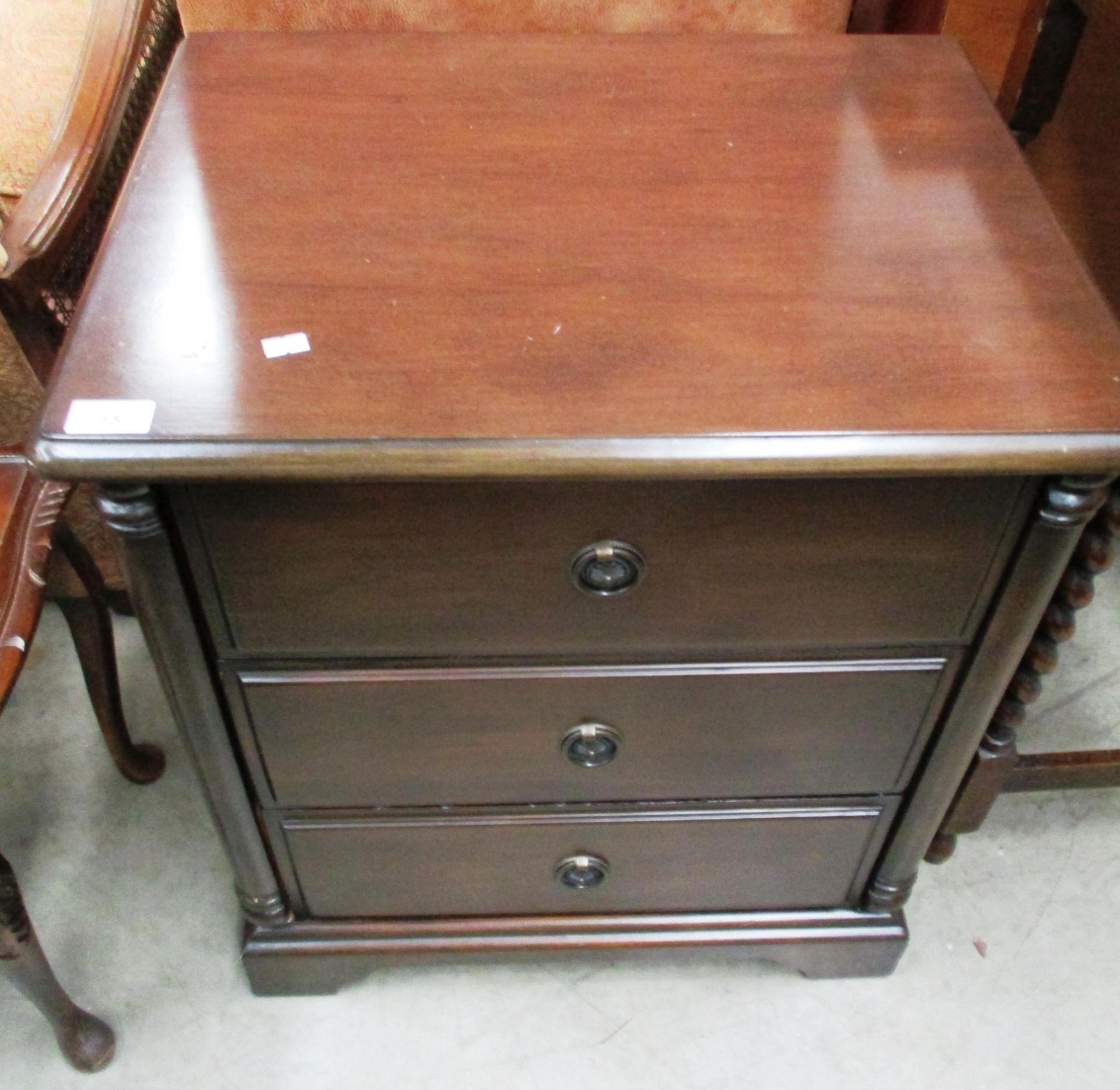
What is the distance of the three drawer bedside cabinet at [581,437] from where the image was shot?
602 mm

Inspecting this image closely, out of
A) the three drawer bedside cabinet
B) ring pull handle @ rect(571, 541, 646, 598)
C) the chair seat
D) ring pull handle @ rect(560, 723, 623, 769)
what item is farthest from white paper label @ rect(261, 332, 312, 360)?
the chair seat

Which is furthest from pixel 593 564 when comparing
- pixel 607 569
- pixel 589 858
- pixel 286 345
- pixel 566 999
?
pixel 566 999

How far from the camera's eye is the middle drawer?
2.50 ft

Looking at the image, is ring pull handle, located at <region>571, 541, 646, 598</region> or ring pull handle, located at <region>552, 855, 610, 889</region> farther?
ring pull handle, located at <region>552, 855, 610, 889</region>

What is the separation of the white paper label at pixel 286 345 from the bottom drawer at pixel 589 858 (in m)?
0.41

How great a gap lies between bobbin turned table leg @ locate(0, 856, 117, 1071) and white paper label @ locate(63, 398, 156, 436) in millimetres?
437

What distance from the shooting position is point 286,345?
630 millimetres

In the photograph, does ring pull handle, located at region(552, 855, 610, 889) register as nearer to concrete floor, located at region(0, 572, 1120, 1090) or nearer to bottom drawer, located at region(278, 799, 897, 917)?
bottom drawer, located at region(278, 799, 897, 917)

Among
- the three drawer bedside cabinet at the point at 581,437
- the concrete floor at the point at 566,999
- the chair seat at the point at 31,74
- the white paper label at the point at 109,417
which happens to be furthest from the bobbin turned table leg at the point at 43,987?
the chair seat at the point at 31,74

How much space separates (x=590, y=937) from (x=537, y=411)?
1.98 feet

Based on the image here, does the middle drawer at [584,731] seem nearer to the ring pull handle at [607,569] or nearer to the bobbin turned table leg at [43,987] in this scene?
the ring pull handle at [607,569]

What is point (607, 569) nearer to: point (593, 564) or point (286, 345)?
point (593, 564)

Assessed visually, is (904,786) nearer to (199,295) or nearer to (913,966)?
(913,966)

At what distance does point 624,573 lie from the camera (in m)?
0.68
